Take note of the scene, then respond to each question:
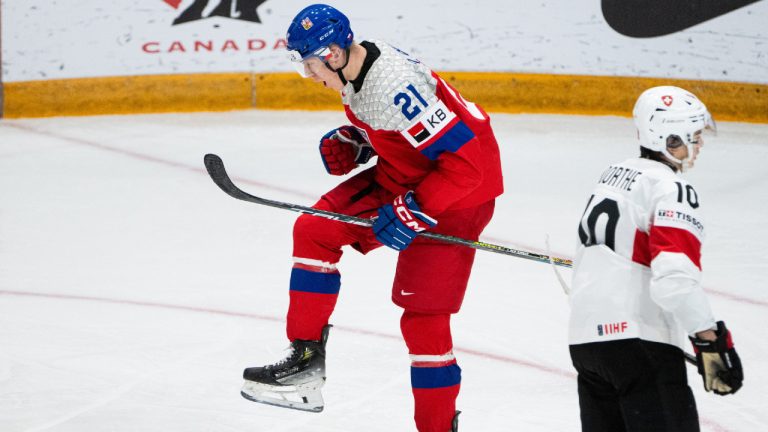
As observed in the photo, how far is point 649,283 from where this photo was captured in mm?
2352

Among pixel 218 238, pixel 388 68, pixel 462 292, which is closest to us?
pixel 388 68

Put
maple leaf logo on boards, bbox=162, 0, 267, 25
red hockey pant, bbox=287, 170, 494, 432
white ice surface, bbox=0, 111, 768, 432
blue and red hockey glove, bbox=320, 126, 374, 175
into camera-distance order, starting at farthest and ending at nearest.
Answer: maple leaf logo on boards, bbox=162, 0, 267, 25, white ice surface, bbox=0, 111, 768, 432, blue and red hockey glove, bbox=320, 126, 374, 175, red hockey pant, bbox=287, 170, 494, 432

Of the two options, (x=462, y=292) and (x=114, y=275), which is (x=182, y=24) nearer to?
(x=114, y=275)

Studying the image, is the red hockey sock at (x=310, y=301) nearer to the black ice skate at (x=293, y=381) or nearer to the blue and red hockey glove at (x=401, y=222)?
the black ice skate at (x=293, y=381)

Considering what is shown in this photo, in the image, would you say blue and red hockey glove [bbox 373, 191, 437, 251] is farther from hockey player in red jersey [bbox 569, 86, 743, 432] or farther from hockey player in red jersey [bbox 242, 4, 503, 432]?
hockey player in red jersey [bbox 569, 86, 743, 432]

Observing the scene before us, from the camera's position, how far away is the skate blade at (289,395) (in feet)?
9.95

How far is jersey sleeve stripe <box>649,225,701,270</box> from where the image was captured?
7.25 feet

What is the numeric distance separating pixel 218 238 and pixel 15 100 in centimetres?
290

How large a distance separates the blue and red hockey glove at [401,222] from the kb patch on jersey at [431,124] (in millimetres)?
152

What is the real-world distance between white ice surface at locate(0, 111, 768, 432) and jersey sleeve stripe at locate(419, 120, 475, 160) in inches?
34.7

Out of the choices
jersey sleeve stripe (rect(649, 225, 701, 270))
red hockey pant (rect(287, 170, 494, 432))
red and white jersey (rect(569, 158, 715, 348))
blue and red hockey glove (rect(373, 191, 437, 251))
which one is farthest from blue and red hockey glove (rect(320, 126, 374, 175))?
jersey sleeve stripe (rect(649, 225, 701, 270))

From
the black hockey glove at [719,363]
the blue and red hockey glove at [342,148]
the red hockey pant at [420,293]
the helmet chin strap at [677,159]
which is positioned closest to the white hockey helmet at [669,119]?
the helmet chin strap at [677,159]

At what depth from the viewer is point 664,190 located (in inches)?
89.0

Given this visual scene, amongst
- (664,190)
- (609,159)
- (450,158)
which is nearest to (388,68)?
(450,158)
